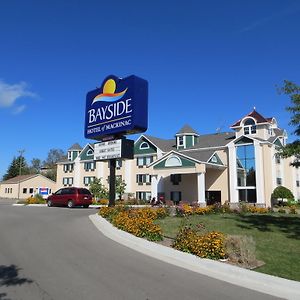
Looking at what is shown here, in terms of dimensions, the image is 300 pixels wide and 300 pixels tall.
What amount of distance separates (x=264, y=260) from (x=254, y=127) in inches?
1280

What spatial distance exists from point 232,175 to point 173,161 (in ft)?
20.9

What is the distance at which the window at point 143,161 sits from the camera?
50875mm

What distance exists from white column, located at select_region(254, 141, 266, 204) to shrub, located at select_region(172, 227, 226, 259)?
28237mm

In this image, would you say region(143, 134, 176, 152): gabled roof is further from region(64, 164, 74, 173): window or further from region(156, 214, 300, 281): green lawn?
region(156, 214, 300, 281): green lawn

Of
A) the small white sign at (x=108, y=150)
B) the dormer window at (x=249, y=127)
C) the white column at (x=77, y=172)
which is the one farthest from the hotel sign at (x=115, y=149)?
the white column at (x=77, y=172)

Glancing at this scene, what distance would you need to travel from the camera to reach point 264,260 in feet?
31.1

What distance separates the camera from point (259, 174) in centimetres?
3772

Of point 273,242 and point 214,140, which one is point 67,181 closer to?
point 214,140

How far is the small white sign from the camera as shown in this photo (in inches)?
805

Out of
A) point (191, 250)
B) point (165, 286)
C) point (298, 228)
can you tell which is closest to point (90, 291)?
point (165, 286)

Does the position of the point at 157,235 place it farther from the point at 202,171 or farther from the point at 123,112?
the point at 202,171

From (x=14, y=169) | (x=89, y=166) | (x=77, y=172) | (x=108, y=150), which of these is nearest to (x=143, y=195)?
(x=89, y=166)

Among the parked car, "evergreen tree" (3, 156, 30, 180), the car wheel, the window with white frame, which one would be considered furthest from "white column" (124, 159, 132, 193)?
"evergreen tree" (3, 156, 30, 180)

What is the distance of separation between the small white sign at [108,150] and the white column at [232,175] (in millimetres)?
21104
